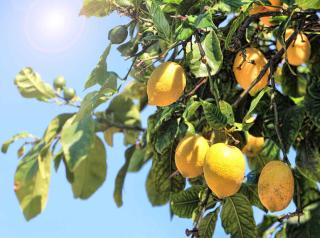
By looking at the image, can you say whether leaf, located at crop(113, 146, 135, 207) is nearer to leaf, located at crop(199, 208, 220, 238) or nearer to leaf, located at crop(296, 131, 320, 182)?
leaf, located at crop(296, 131, 320, 182)

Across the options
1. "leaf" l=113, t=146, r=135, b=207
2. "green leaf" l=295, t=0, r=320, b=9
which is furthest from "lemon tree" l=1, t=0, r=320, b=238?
"leaf" l=113, t=146, r=135, b=207

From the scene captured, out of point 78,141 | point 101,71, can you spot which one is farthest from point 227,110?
point 78,141

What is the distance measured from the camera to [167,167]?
2.03 m

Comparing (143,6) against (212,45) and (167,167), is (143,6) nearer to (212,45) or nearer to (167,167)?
(212,45)

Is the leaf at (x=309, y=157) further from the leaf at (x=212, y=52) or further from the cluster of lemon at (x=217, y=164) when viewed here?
the leaf at (x=212, y=52)

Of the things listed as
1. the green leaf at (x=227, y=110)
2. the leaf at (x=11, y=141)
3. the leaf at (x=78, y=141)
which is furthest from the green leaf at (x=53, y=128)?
the green leaf at (x=227, y=110)

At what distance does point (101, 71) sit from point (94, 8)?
0.19 metres

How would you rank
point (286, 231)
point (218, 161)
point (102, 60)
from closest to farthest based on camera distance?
1. point (218, 161)
2. point (102, 60)
3. point (286, 231)

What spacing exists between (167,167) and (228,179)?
0.58m

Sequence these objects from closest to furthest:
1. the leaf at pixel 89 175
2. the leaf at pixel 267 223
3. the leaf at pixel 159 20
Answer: the leaf at pixel 159 20 < the leaf at pixel 267 223 < the leaf at pixel 89 175

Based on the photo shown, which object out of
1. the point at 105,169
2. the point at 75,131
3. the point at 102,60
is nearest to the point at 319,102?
the point at 102,60

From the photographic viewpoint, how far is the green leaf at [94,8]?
5.93 ft

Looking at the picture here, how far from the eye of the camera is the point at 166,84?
1.56 m

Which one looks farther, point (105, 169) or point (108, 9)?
point (105, 169)
